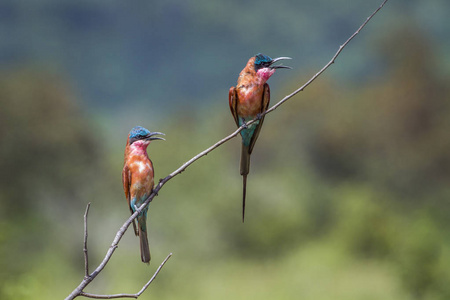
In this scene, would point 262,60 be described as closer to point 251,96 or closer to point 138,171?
point 251,96

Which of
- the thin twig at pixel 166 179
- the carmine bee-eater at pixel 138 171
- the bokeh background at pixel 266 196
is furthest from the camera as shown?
the bokeh background at pixel 266 196

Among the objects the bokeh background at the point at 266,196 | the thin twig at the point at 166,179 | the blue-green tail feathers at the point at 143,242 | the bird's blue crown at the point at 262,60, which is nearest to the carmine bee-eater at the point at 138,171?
the blue-green tail feathers at the point at 143,242

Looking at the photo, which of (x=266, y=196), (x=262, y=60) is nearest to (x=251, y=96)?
(x=262, y=60)

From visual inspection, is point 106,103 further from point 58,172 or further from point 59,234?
point 58,172

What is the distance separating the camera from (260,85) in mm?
2975

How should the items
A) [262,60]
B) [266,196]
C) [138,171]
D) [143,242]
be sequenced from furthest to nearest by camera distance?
[266,196], [262,60], [138,171], [143,242]

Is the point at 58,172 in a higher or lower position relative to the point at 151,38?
lower

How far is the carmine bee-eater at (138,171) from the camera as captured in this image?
8.61ft

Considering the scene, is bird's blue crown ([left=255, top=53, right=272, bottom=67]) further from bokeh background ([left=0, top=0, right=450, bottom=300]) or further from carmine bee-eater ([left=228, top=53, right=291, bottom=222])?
bokeh background ([left=0, top=0, right=450, bottom=300])

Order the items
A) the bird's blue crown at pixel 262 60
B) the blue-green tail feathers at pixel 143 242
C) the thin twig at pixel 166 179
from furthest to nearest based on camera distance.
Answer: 1. the bird's blue crown at pixel 262 60
2. the blue-green tail feathers at pixel 143 242
3. the thin twig at pixel 166 179

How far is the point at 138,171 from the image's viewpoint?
2760mm

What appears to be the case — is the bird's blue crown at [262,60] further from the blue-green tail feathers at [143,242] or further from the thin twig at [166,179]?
the blue-green tail feathers at [143,242]

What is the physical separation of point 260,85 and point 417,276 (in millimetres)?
19194

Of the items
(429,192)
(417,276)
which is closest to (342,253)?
(429,192)
